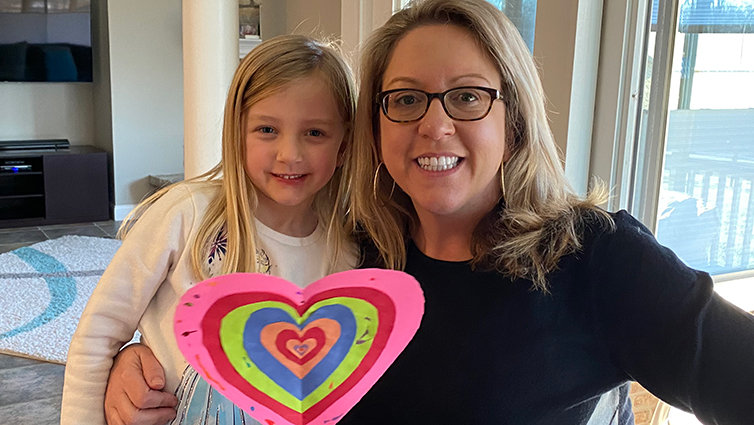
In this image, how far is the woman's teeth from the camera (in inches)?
38.4

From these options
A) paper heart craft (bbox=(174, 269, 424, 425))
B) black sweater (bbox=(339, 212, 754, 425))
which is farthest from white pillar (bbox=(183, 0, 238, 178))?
paper heart craft (bbox=(174, 269, 424, 425))

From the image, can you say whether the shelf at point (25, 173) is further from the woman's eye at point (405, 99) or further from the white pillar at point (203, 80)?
the woman's eye at point (405, 99)

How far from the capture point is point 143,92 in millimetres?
5926

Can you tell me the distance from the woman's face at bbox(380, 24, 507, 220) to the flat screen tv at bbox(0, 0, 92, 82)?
559cm

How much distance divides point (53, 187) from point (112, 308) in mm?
5223

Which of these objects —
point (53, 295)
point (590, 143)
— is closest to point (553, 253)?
point (590, 143)

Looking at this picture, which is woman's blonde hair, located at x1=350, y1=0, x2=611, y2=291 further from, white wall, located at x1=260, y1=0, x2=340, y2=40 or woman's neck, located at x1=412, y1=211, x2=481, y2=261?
white wall, located at x1=260, y1=0, x2=340, y2=40

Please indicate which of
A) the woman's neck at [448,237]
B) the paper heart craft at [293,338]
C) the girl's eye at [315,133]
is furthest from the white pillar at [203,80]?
the paper heart craft at [293,338]

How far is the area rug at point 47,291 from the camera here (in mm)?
3178

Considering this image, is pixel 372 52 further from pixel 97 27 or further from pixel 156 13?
pixel 97 27

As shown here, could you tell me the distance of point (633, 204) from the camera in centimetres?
196

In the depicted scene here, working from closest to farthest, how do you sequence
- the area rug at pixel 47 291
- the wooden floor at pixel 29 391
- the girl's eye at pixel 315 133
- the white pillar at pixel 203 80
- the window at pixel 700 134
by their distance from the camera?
the girl's eye at pixel 315 133, the window at pixel 700 134, the wooden floor at pixel 29 391, the white pillar at pixel 203 80, the area rug at pixel 47 291

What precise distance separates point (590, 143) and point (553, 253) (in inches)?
43.5

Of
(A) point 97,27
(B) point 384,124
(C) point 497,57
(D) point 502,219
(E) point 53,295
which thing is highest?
(A) point 97,27
